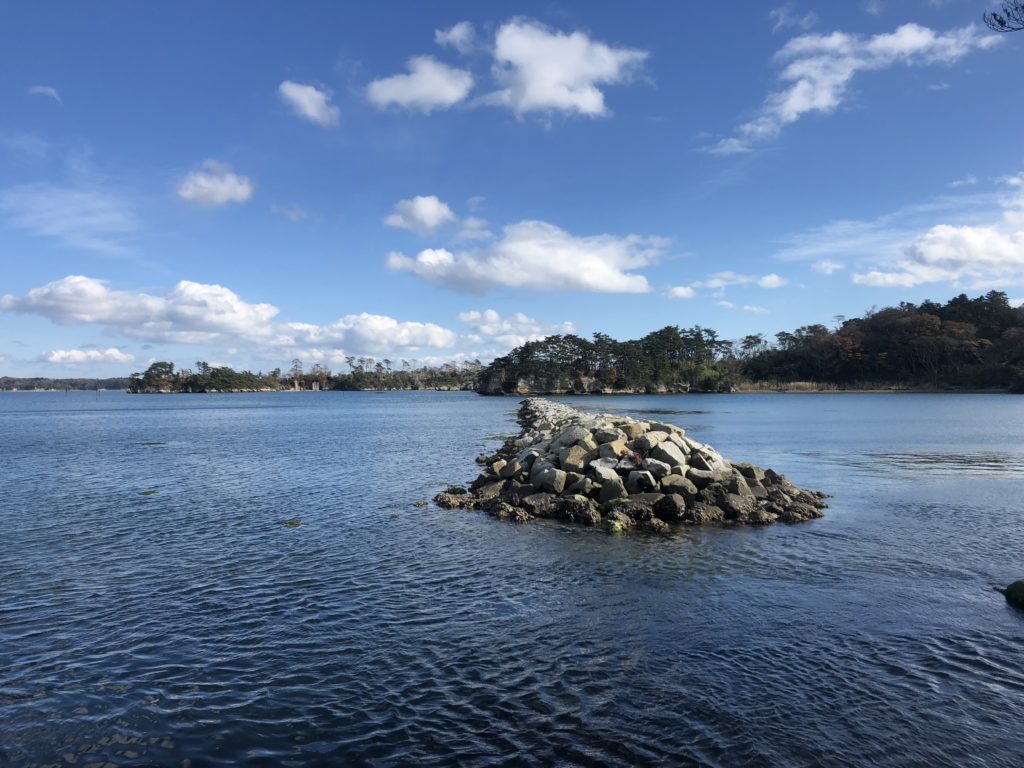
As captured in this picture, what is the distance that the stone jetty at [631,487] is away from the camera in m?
19.8

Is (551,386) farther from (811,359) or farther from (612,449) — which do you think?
(612,449)

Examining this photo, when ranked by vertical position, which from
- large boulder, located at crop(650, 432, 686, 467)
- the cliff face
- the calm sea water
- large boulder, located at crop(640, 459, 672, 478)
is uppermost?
the cliff face

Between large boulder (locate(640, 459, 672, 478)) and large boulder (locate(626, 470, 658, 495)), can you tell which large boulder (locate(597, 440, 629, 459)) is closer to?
large boulder (locate(640, 459, 672, 478))

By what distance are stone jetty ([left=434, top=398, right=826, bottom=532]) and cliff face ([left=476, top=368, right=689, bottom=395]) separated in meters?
136

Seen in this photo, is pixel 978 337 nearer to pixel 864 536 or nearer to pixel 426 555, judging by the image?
pixel 864 536

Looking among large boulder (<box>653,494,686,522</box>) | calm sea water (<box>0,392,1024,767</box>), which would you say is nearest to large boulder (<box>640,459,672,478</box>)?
large boulder (<box>653,494,686,522</box>)

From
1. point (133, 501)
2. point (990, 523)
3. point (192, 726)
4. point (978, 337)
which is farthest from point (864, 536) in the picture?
point (978, 337)

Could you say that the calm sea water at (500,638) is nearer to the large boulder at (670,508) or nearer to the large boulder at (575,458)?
the large boulder at (670,508)

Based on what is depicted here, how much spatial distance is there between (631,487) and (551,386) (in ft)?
478

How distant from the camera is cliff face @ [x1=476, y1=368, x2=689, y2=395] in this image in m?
161

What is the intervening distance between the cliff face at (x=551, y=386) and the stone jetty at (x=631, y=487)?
5350 inches

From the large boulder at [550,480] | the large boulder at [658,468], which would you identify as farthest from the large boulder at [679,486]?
the large boulder at [550,480]

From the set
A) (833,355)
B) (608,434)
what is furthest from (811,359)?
(608,434)

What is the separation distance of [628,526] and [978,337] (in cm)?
16162
